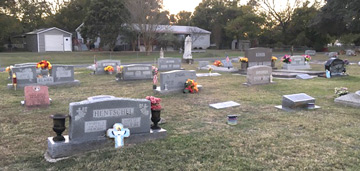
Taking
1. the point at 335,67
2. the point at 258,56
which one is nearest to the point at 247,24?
the point at 258,56

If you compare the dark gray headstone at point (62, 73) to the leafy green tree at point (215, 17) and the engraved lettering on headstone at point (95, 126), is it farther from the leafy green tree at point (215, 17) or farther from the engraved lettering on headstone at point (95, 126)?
the leafy green tree at point (215, 17)

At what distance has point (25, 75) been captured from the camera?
39.8ft

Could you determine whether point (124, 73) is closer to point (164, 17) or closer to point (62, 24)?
point (164, 17)

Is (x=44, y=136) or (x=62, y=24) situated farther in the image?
(x=62, y=24)

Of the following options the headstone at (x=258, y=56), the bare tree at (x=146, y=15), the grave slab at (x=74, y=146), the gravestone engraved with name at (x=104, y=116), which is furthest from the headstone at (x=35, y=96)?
the bare tree at (x=146, y=15)

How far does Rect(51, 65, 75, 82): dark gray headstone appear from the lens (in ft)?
41.9

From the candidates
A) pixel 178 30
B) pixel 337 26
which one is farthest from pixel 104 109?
pixel 178 30

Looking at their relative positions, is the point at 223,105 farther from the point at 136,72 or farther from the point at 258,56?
the point at 258,56

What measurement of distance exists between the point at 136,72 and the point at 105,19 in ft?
83.6

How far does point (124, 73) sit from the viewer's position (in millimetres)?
14164

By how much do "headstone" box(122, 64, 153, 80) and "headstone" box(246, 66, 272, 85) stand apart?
16.7ft

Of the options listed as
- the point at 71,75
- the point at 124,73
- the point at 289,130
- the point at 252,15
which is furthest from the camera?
the point at 252,15

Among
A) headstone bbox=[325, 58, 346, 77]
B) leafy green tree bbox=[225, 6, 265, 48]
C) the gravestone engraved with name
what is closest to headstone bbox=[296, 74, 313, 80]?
headstone bbox=[325, 58, 346, 77]

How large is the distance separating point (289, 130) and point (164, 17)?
35671mm
